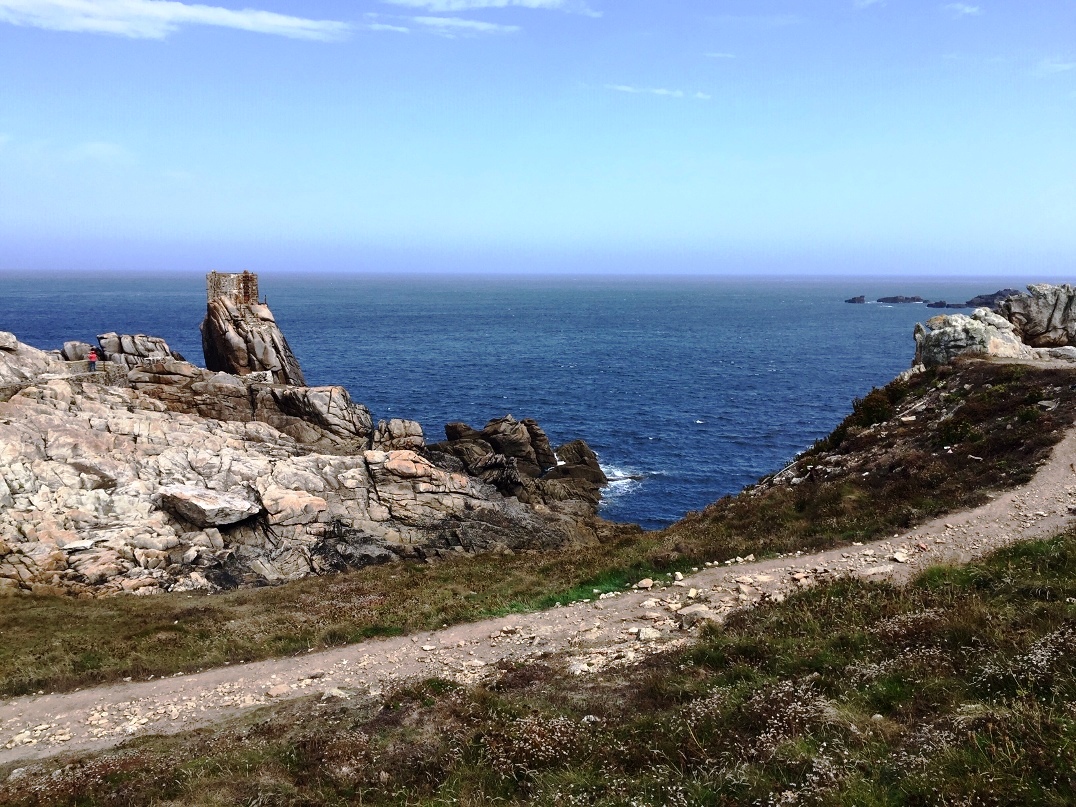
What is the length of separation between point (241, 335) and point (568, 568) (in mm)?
40915

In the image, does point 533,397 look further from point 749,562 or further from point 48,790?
point 48,790

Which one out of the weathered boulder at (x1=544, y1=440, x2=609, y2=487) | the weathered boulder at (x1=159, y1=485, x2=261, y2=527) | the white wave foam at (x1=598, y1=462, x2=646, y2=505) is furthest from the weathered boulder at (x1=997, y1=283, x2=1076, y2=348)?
the weathered boulder at (x1=159, y1=485, x2=261, y2=527)

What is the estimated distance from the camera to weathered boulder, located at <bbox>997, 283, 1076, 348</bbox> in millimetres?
46000

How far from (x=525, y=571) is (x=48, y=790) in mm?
15937

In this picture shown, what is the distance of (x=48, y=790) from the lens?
12523 mm

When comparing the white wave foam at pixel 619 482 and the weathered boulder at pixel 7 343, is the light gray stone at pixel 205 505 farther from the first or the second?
the white wave foam at pixel 619 482

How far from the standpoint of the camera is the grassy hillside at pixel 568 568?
20.4 m

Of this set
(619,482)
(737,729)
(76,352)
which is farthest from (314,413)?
(737,729)

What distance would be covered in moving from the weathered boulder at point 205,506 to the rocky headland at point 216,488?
2.6 inches

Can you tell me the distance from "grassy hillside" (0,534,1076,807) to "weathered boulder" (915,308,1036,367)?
87.3 feet

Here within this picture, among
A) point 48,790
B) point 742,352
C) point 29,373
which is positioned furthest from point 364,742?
point 742,352

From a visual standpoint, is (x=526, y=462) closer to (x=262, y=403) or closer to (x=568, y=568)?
(x=262, y=403)

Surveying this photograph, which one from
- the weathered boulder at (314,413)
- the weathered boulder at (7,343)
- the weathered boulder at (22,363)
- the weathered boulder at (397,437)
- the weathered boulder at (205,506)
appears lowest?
the weathered boulder at (205,506)

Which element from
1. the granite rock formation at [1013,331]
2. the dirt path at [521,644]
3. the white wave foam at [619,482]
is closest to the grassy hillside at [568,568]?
the dirt path at [521,644]
